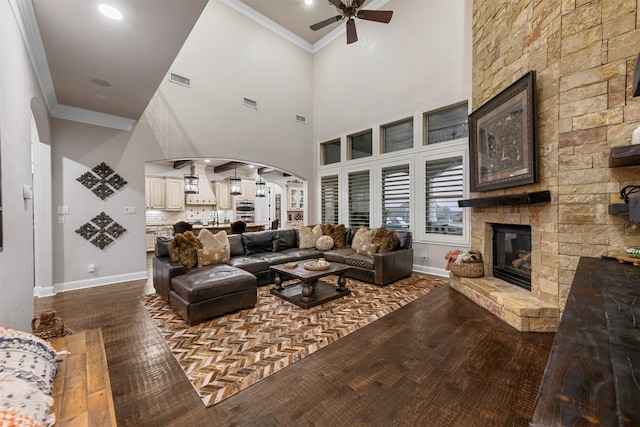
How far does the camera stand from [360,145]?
21.4 ft

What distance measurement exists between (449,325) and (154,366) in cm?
280

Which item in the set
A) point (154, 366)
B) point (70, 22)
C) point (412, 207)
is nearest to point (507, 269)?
point (412, 207)

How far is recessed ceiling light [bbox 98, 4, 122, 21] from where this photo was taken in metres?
2.14

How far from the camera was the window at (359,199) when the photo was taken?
622cm

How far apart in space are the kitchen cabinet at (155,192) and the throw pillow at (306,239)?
224 inches

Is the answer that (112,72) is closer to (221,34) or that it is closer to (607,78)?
(221,34)

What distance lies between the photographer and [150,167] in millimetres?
8250

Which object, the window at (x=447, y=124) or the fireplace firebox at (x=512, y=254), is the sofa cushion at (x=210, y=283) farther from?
the window at (x=447, y=124)

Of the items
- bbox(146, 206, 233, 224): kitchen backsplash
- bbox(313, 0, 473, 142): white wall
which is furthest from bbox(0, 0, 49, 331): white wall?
bbox(146, 206, 233, 224): kitchen backsplash

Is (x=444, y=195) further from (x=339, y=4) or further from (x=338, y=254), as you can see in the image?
(x=339, y=4)

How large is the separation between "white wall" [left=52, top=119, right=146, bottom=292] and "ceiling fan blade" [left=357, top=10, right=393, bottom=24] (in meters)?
4.48

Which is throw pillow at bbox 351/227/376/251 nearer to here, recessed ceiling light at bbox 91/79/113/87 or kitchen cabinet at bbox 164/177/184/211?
recessed ceiling light at bbox 91/79/113/87

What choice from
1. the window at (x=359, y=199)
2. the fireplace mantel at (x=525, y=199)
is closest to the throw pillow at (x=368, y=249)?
the window at (x=359, y=199)

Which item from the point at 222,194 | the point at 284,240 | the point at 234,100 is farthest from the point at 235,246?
the point at 222,194
